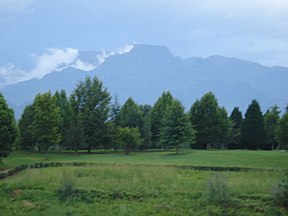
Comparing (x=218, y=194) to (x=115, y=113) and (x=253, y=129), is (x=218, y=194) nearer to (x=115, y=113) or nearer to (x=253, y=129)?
(x=253, y=129)

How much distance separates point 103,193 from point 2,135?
1940 centimetres

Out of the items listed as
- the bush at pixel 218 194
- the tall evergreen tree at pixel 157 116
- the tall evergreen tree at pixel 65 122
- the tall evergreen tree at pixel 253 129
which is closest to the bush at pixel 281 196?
the bush at pixel 218 194

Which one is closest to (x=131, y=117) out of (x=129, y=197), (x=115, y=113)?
(x=115, y=113)

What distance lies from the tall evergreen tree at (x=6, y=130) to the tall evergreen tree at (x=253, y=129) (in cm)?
3889

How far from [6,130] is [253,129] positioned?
4013cm

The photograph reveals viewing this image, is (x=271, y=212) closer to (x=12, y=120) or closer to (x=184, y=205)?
(x=184, y=205)

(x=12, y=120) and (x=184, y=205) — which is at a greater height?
(x=12, y=120)

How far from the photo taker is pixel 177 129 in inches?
1972

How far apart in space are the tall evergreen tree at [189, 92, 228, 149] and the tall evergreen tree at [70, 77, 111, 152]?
1447cm

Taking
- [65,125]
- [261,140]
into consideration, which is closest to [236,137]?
[261,140]

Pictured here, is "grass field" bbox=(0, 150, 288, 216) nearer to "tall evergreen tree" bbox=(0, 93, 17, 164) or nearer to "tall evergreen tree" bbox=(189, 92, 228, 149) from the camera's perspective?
"tall evergreen tree" bbox=(0, 93, 17, 164)

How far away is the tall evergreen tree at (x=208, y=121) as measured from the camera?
6078 cm

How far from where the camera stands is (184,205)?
14898mm

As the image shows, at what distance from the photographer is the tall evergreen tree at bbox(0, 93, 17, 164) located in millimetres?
33125
